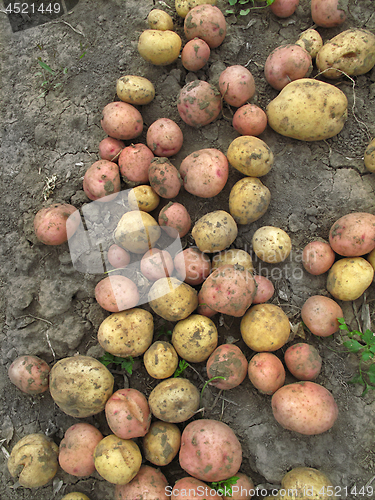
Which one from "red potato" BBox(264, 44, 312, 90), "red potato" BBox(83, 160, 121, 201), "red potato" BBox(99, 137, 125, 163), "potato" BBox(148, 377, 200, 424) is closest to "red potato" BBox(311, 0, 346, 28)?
"red potato" BBox(264, 44, 312, 90)

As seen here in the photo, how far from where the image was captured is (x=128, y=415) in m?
1.86

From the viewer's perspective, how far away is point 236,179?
2.37 metres

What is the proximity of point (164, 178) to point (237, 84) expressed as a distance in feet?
2.78

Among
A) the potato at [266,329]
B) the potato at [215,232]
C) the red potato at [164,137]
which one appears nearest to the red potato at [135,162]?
the red potato at [164,137]

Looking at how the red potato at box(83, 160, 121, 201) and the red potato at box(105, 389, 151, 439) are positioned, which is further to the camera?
the red potato at box(83, 160, 121, 201)

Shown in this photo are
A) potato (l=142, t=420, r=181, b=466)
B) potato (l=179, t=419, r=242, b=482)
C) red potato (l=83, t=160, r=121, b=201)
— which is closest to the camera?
potato (l=179, t=419, r=242, b=482)

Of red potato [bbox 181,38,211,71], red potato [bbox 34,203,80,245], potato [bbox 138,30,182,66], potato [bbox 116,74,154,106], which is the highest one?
potato [bbox 138,30,182,66]

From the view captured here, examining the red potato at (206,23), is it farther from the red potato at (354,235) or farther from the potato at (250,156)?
the red potato at (354,235)

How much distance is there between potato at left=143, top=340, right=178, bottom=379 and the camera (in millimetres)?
1986

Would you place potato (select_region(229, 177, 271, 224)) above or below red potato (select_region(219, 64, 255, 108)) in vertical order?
below

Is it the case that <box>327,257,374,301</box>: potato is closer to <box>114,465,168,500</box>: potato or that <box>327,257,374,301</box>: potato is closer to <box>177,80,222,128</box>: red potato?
<box>177,80,222,128</box>: red potato

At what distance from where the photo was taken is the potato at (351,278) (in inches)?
81.6

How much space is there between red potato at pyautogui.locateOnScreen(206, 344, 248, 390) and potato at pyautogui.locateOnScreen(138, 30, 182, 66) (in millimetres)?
2105

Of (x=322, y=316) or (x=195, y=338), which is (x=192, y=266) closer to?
(x=195, y=338)
